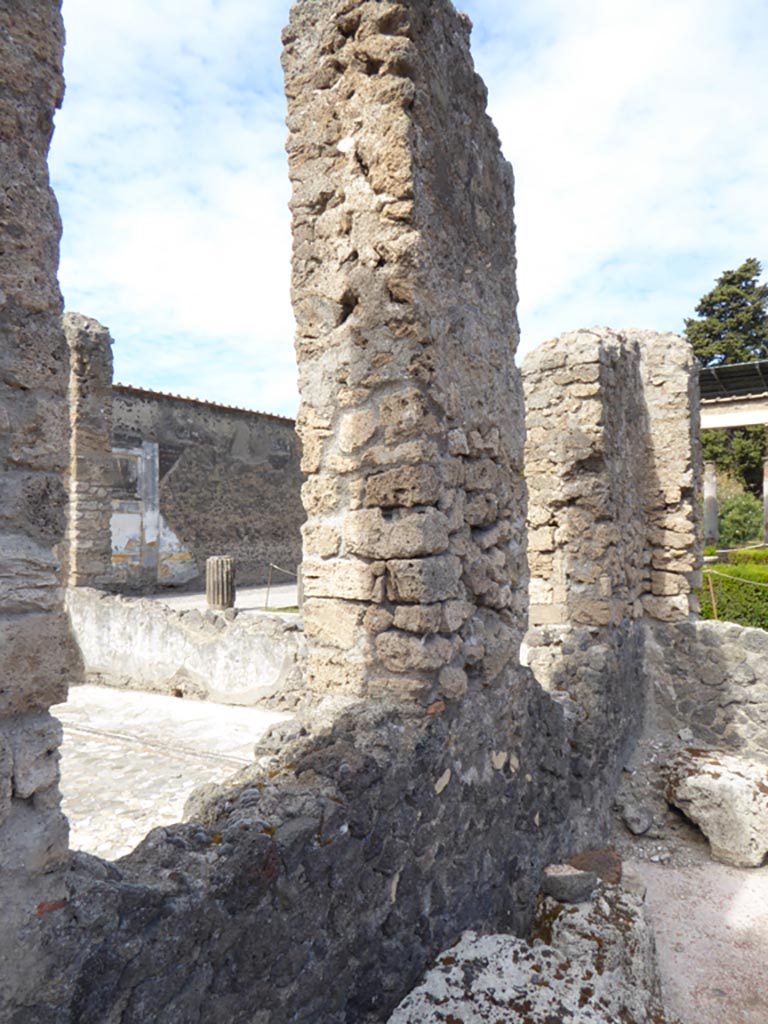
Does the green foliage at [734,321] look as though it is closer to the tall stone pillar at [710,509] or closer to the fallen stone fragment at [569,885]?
the tall stone pillar at [710,509]

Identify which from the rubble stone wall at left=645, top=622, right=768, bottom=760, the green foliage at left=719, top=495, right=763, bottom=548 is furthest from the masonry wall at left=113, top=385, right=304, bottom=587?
the green foliage at left=719, top=495, right=763, bottom=548

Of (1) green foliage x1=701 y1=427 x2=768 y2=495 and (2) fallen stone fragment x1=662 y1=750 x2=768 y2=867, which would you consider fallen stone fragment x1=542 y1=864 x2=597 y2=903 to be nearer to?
(2) fallen stone fragment x1=662 y1=750 x2=768 y2=867

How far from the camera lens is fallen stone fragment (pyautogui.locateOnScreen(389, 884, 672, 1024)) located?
2.18 m

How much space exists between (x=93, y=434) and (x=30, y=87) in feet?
23.8

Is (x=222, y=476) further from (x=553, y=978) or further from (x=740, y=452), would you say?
(x=740, y=452)

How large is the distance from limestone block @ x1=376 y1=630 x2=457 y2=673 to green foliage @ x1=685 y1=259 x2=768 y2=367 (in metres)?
27.7

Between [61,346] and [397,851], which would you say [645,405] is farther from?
[61,346]

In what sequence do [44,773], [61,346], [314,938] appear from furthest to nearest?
[314,938] < [61,346] < [44,773]

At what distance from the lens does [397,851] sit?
8.00 feet

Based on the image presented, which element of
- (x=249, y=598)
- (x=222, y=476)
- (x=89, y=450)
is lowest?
(x=249, y=598)

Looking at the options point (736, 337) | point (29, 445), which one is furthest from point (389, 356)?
Answer: point (736, 337)

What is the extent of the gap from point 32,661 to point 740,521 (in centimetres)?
2476

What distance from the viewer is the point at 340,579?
2768mm

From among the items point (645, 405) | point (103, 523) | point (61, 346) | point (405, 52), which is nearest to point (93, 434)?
point (103, 523)
